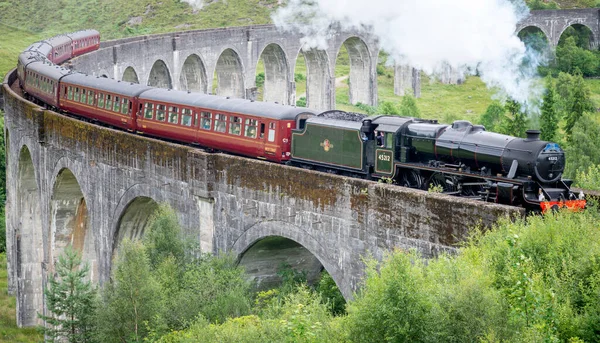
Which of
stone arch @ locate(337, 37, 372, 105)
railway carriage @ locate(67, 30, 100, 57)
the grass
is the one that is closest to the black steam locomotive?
the grass

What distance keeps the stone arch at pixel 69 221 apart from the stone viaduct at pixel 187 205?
0.04 meters

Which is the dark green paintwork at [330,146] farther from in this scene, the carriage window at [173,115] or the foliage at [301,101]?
the foliage at [301,101]

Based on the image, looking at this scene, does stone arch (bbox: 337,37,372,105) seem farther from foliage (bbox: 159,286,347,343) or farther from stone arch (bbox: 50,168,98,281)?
foliage (bbox: 159,286,347,343)

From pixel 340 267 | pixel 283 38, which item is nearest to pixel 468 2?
pixel 283 38

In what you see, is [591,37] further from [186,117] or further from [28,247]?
[186,117]

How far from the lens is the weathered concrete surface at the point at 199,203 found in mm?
20766

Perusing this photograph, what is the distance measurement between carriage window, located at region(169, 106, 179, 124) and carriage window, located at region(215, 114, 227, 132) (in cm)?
228

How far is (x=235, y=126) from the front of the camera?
27.6 meters

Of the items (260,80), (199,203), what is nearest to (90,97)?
(199,203)

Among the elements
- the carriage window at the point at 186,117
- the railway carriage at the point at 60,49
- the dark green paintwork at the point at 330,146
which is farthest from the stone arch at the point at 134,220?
the railway carriage at the point at 60,49

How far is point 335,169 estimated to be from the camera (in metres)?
25.2

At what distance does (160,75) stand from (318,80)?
53.3 ft

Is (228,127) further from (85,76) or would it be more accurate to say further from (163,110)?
(85,76)

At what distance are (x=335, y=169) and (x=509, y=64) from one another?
763 inches
